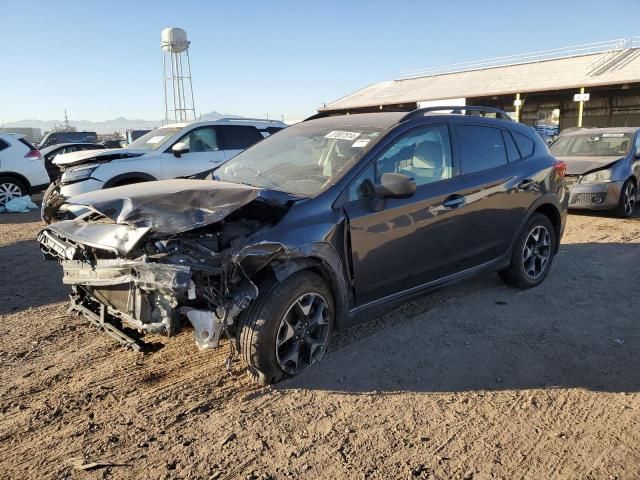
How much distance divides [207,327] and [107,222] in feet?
3.38

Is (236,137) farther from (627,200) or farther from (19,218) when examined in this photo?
(627,200)

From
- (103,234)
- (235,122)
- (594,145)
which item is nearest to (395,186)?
(103,234)

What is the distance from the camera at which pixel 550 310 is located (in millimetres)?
4730

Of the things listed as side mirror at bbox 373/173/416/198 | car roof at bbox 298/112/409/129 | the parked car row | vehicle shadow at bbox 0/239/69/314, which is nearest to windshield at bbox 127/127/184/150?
the parked car row

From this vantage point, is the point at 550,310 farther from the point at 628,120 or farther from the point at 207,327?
the point at 628,120

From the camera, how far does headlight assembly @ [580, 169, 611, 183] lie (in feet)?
30.0

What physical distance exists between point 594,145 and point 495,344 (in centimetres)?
796

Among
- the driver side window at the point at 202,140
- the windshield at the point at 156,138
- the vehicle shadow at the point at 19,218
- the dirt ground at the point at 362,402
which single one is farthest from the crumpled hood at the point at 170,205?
the vehicle shadow at the point at 19,218

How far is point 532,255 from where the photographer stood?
5.31 metres

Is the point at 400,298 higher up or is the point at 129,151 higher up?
the point at 129,151

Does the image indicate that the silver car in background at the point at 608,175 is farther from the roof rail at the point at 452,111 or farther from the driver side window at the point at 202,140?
the driver side window at the point at 202,140

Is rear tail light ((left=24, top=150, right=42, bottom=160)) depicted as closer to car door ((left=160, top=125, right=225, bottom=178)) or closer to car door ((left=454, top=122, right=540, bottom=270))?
car door ((left=160, top=125, right=225, bottom=178))

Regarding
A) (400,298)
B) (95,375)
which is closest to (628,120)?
(400,298)

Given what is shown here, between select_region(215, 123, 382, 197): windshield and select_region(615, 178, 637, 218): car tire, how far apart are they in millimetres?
6987
